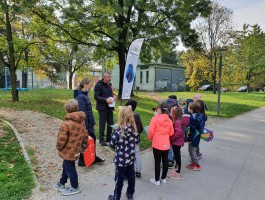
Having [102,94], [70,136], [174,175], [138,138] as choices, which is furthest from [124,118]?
[102,94]

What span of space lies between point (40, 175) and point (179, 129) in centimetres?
286

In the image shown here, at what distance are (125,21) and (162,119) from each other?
48.6ft

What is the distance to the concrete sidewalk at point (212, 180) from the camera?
4.27 m

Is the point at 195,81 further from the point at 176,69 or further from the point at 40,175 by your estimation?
the point at 40,175

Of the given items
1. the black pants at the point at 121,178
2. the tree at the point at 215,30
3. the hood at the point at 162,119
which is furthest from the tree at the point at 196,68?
the black pants at the point at 121,178

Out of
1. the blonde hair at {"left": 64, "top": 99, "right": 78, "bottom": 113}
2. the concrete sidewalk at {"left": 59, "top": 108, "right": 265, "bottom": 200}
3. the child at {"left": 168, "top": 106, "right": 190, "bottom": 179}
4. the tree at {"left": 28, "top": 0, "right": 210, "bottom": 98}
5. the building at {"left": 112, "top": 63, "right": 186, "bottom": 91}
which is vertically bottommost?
the concrete sidewalk at {"left": 59, "top": 108, "right": 265, "bottom": 200}

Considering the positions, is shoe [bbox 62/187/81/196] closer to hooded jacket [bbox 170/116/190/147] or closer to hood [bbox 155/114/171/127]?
hood [bbox 155/114/171/127]

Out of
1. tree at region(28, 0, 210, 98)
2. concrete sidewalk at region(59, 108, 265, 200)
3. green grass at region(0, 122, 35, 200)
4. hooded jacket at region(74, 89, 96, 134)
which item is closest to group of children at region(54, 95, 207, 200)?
concrete sidewalk at region(59, 108, 265, 200)

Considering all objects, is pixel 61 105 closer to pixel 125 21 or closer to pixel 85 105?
pixel 125 21

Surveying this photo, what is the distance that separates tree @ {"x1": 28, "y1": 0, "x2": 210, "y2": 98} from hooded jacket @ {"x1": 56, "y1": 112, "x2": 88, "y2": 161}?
41.4 feet

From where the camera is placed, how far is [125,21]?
1808cm

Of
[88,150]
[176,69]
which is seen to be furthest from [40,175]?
[176,69]

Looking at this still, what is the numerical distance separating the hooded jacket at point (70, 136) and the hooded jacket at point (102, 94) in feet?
7.85

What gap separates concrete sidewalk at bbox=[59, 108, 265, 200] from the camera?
4270 millimetres
